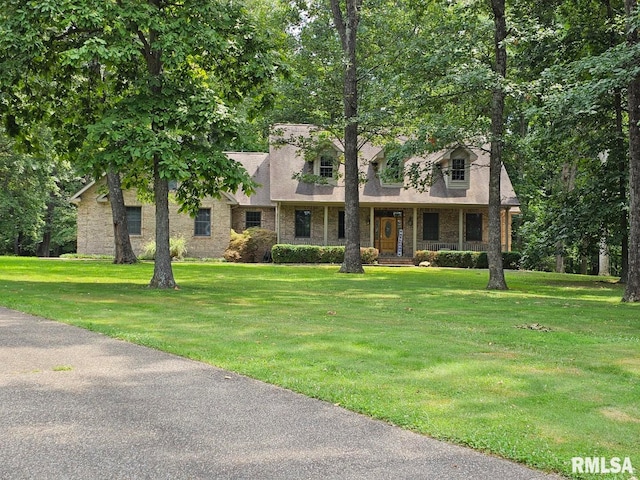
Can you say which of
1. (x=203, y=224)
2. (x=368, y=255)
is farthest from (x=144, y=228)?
(x=368, y=255)

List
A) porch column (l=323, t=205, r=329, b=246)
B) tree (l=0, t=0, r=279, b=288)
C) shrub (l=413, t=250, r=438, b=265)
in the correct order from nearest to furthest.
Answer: tree (l=0, t=0, r=279, b=288) → shrub (l=413, t=250, r=438, b=265) → porch column (l=323, t=205, r=329, b=246)

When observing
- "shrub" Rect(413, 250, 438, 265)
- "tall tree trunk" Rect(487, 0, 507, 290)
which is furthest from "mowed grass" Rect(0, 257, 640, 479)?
"shrub" Rect(413, 250, 438, 265)

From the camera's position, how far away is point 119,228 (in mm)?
27031

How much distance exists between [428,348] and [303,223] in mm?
26593

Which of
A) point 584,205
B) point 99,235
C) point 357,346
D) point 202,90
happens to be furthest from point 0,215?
point 357,346

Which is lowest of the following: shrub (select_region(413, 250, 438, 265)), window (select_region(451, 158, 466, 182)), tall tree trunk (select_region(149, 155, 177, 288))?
shrub (select_region(413, 250, 438, 265))

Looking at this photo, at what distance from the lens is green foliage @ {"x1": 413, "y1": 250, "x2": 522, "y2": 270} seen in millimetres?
31500

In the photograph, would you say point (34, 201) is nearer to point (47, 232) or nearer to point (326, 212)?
point (47, 232)

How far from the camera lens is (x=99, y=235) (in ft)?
110

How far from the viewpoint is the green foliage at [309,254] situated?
30062mm

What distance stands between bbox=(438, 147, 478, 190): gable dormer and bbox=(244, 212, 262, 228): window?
10506 mm

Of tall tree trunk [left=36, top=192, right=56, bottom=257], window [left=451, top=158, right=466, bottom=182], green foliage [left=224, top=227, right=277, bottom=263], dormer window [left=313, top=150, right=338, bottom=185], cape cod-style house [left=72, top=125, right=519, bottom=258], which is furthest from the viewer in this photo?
tall tree trunk [left=36, top=192, right=56, bottom=257]

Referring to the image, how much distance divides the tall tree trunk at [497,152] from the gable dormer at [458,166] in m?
15.4

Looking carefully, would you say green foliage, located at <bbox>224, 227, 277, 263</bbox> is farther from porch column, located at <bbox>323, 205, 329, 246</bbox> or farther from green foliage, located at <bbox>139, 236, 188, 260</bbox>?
porch column, located at <bbox>323, 205, 329, 246</bbox>
